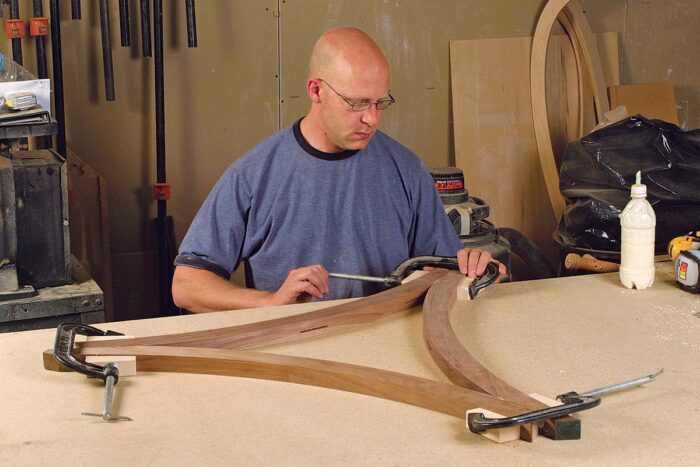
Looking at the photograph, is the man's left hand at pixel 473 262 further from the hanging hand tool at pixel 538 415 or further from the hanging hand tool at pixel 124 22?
the hanging hand tool at pixel 124 22

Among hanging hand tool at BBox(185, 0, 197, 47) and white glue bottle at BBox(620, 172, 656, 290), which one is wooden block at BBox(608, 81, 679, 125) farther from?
white glue bottle at BBox(620, 172, 656, 290)

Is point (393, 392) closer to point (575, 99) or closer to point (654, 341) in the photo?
point (654, 341)

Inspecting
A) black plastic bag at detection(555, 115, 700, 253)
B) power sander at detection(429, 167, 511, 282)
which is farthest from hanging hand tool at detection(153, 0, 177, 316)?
black plastic bag at detection(555, 115, 700, 253)

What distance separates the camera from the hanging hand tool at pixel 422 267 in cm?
216

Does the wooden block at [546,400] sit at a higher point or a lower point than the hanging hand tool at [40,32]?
lower

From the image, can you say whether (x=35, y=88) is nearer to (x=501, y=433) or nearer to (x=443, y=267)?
(x=443, y=267)

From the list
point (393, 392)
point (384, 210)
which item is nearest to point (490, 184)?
point (384, 210)

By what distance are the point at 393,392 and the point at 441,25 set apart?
316cm

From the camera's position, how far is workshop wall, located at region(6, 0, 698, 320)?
385 cm

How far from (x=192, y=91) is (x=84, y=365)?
254cm

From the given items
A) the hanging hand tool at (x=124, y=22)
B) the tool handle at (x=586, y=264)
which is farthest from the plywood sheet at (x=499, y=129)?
the tool handle at (x=586, y=264)

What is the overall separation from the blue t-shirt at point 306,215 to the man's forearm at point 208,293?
0.06 m

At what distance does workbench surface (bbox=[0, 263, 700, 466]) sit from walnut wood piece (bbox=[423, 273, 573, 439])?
1.6 inches

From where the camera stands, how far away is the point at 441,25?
4430mm
